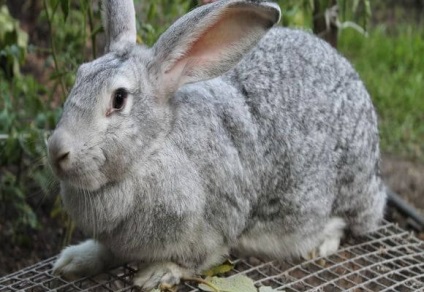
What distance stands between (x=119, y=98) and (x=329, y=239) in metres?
1.46

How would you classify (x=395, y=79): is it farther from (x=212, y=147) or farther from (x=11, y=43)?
(x=212, y=147)

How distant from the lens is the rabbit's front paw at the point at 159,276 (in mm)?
3467

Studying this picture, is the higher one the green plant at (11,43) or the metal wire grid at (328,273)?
the green plant at (11,43)

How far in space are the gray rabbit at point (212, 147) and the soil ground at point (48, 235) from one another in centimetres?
86

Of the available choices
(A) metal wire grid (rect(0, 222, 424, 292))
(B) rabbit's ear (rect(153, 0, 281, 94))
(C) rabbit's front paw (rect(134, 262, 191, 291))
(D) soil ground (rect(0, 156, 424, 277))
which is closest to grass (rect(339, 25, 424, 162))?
(D) soil ground (rect(0, 156, 424, 277))

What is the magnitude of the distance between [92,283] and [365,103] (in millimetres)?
1462

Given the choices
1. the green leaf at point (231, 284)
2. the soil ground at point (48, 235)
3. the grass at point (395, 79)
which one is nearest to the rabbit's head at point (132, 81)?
the green leaf at point (231, 284)

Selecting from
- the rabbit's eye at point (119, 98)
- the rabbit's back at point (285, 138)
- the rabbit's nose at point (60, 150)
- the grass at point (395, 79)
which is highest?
the rabbit's eye at point (119, 98)

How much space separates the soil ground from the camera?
4539 mm

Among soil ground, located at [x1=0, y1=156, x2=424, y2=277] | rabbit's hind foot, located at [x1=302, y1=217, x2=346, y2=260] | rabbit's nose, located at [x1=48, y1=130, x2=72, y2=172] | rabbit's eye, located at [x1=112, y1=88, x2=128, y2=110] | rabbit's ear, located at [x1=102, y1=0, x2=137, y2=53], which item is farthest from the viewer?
soil ground, located at [x1=0, y1=156, x2=424, y2=277]

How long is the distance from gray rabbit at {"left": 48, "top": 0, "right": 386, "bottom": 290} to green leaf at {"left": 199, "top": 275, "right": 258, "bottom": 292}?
0.29 feet

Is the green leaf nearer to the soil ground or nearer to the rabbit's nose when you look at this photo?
the rabbit's nose

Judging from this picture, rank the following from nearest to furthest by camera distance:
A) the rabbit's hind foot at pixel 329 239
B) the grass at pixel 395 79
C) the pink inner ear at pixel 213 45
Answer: the pink inner ear at pixel 213 45 < the rabbit's hind foot at pixel 329 239 < the grass at pixel 395 79

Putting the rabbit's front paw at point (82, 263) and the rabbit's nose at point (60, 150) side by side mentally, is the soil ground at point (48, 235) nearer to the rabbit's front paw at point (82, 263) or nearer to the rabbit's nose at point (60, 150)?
the rabbit's front paw at point (82, 263)
